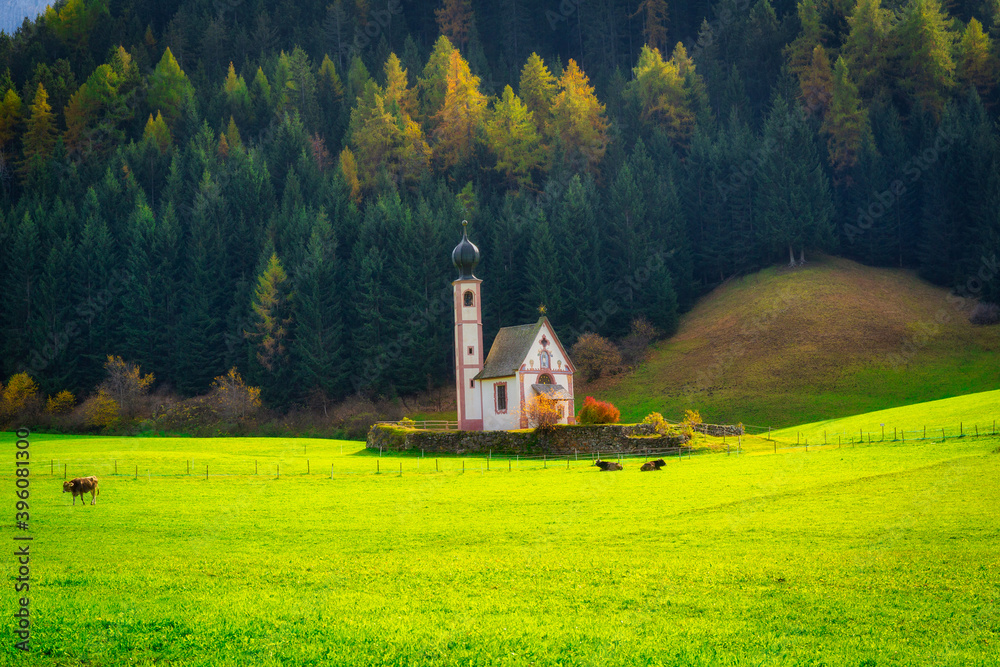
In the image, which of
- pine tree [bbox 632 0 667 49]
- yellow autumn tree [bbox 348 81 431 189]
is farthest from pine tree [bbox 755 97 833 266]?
pine tree [bbox 632 0 667 49]

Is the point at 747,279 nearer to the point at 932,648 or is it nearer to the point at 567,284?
the point at 567,284

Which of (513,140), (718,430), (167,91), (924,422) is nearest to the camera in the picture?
(924,422)

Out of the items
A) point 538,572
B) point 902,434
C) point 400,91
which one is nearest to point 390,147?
point 400,91

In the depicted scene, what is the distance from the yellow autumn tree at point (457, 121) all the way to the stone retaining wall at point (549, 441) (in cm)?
5301

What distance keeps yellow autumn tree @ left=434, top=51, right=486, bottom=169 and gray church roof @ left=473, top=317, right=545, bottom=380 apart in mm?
44280

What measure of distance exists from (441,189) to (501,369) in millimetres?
39024

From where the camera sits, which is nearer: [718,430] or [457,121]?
[718,430]

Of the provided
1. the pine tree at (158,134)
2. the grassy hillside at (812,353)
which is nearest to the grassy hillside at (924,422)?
the grassy hillside at (812,353)

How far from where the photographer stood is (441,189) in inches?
3713

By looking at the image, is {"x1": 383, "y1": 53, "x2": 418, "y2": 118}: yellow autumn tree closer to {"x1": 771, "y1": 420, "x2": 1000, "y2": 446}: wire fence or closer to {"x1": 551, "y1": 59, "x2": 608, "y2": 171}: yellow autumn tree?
{"x1": 551, "y1": 59, "x2": 608, "y2": 171}: yellow autumn tree

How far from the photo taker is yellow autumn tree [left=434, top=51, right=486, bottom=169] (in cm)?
10238

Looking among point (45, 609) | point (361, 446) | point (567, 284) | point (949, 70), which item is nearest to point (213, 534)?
point (45, 609)

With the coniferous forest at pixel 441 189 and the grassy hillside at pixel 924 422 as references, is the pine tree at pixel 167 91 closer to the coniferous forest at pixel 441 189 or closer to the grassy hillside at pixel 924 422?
the coniferous forest at pixel 441 189

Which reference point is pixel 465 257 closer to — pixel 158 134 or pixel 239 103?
pixel 158 134
